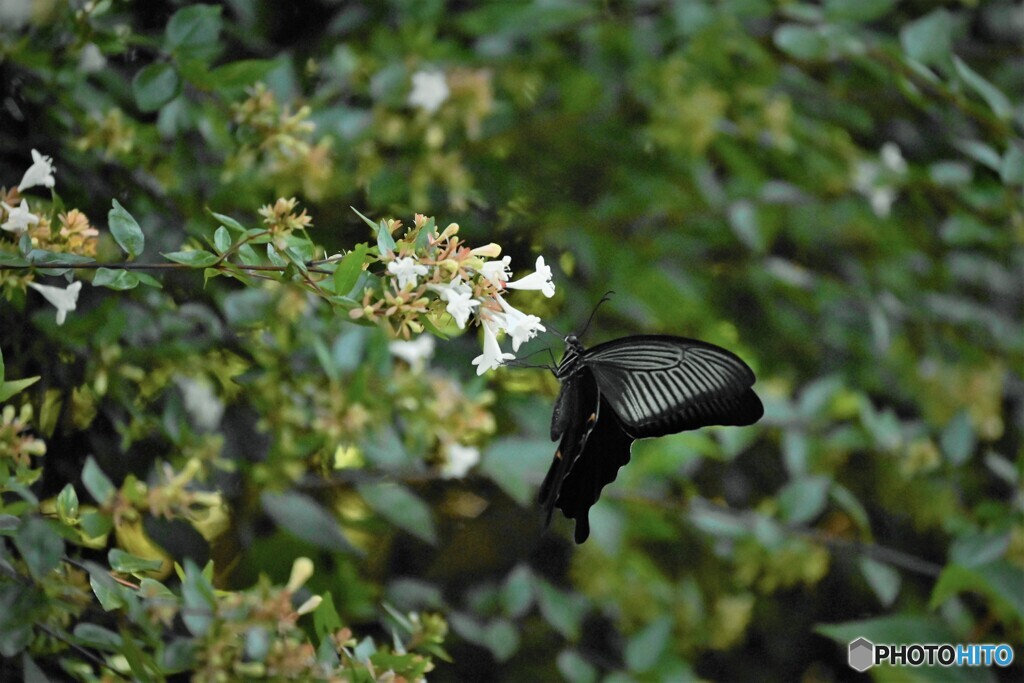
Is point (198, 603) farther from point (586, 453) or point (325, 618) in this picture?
point (586, 453)

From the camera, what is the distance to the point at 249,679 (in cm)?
59

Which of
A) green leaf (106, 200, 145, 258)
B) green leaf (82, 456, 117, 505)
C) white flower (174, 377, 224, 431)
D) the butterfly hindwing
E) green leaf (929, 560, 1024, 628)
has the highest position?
green leaf (106, 200, 145, 258)

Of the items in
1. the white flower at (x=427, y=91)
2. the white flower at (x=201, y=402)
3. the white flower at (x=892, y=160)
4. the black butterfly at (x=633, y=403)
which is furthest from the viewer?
the white flower at (x=892, y=160)

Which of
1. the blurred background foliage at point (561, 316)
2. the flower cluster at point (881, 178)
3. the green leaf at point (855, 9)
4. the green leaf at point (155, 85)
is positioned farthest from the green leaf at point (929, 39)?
the green leaf at point (155, 85)

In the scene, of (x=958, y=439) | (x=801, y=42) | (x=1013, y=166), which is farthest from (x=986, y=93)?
(x=958, y=439)

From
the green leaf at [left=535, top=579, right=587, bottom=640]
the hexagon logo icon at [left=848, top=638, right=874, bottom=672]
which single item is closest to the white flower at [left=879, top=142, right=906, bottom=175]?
the hexagon logo icon at [left=848, top=638, right=874, bottom=672]

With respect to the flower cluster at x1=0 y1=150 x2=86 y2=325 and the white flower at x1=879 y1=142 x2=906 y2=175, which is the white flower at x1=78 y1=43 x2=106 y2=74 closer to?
the flower cluster at x1=0 y1=150 x2=86 y2=325

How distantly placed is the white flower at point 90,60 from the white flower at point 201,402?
0.28 meters

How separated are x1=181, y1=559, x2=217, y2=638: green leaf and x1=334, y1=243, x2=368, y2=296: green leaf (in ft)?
0.88

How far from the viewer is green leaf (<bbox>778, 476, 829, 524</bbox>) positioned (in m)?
1.22

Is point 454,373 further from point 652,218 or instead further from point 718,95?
point 718,95

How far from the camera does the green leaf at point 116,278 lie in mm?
436

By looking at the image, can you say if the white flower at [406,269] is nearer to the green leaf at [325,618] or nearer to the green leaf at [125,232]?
the green leaf at [125,232]

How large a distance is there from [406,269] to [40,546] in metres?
0.25
